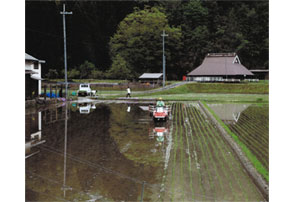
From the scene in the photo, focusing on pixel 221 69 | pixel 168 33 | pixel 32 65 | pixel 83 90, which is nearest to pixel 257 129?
pixel 32 65

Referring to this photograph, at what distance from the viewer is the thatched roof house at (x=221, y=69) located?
4759 cm

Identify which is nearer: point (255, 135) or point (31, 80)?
point (255, 135)

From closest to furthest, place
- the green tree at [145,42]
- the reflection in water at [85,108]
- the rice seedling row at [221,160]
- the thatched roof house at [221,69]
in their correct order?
1. the rice seedling row at [221,160]
2. the reflection in water at [85,108]
3. the thatched roof house at [221,69]
4. the green tree at [145,42]

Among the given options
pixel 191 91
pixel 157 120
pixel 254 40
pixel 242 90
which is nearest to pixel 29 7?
pixel 157 120

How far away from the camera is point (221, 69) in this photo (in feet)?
159

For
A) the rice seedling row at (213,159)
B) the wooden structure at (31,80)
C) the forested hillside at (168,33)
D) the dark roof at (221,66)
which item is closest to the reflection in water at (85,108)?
the wooden structure at (31,80)

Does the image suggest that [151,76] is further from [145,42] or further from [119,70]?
[145,42]

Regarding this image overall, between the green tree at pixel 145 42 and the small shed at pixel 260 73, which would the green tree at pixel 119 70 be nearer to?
the green tree at pixel 145 42

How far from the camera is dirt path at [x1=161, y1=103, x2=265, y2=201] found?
5.63 m

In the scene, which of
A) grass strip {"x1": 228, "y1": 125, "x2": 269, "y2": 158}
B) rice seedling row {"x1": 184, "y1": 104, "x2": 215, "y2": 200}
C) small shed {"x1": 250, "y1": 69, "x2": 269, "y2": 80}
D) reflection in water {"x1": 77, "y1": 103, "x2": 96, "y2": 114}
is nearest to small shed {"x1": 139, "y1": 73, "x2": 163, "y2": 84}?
small shed {"x1": 250, "y1": 69, "x2": 269, "y2": 80}

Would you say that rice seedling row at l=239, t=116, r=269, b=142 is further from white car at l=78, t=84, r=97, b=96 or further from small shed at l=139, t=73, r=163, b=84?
small shed at l=139, t=73, r=163, b=84

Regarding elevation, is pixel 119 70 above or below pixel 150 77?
above

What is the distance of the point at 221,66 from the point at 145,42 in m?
14.3

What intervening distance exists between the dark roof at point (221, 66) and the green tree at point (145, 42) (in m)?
6.29
